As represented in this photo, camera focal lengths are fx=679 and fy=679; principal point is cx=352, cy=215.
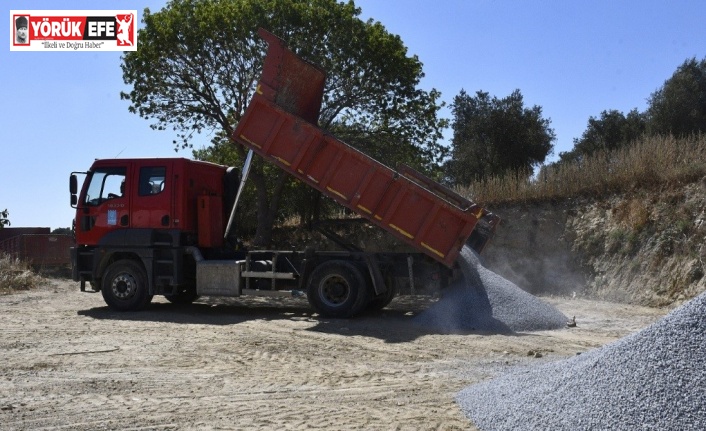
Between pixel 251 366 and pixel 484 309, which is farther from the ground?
pixel 484 309

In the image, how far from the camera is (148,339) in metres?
10.5

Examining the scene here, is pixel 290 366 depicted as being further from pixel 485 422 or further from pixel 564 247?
pixel 564 247

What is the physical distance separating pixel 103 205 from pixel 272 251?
3.68 metres

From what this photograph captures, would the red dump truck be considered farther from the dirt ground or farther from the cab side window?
the dirt ground

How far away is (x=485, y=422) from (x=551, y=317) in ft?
21.0

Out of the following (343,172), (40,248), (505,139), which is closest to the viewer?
(343,172)

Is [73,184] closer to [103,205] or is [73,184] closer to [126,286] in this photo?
[103,205]

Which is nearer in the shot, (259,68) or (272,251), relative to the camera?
(272,251)

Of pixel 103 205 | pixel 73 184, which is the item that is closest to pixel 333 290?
pixel 103 205

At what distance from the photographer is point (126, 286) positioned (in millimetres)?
13938

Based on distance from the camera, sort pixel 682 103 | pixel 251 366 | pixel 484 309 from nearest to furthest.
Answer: pixel 251 366
pixel 484 309
pixel 682 103

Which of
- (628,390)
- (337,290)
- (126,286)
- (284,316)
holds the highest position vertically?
(126,286)

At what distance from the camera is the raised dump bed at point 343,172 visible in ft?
38.3

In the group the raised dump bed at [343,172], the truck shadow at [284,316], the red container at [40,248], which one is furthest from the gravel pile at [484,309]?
the red container at [40,248]
